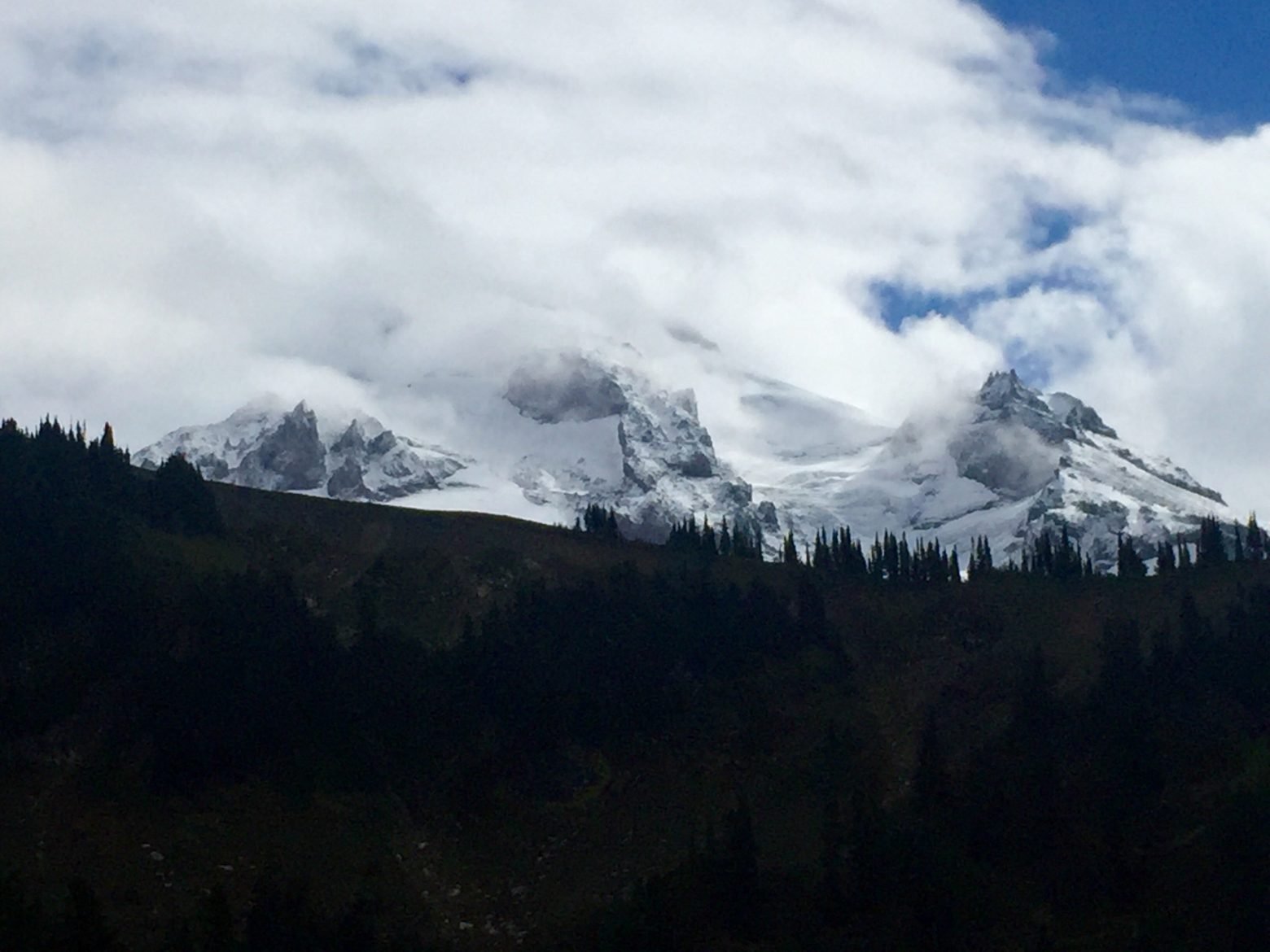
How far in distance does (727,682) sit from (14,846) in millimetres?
72695

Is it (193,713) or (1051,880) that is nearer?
(1051,880)

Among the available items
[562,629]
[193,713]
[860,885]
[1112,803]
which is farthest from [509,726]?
[1112,803]

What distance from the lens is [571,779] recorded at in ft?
595

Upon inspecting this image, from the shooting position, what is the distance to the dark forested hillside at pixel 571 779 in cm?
14800

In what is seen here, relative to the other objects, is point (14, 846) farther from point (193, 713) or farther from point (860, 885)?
point (860, 885)

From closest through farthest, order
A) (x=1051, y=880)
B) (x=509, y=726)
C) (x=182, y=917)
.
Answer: (x=182, y=917), (x=1051, y=880), (x=509, y=726)

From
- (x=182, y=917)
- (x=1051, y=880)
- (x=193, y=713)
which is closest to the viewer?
(x=182, y=917)

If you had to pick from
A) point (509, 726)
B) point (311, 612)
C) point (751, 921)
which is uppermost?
point (311, 612)

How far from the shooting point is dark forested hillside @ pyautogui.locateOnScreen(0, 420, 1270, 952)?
148 meters

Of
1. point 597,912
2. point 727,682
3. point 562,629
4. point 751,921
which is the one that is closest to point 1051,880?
point 751,921

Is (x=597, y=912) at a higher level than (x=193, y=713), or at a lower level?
lower

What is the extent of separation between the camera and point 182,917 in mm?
143125

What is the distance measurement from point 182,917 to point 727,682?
68053 millimetres

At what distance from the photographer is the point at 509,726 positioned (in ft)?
606
